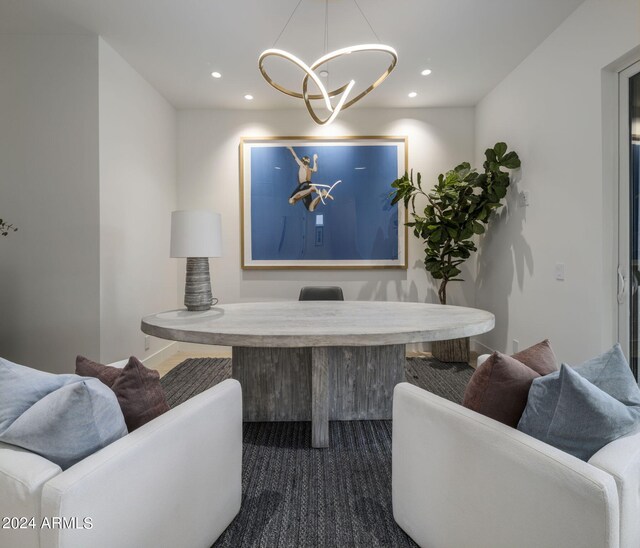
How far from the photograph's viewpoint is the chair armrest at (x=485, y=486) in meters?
0.70

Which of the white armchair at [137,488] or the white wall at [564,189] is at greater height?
the white wall at [564,189]

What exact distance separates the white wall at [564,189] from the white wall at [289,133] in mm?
604

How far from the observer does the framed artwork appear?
387 centimetres

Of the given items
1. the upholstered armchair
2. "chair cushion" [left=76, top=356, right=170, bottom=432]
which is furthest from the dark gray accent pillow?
"chair cushion" [left=76, top=356, right=170, bottom=432]

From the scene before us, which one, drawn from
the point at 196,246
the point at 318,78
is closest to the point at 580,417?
the point at 196,246

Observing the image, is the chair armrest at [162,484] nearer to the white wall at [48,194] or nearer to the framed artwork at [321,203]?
→ the white wall at [48,194]

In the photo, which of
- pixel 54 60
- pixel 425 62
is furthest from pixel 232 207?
pixel 425 62

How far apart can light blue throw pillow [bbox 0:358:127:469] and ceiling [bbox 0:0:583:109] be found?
8.32ft

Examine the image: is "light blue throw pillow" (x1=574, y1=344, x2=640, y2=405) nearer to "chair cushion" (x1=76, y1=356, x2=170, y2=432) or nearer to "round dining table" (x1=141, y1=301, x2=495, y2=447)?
"round dining table" (x1=141, y1=301, x2=495, y2=447)

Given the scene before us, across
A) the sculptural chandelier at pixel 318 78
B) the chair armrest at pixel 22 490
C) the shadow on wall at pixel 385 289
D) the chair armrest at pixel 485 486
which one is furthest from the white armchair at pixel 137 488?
the shadow on wall at pixel 385 289

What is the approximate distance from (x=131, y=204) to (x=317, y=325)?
7.52ft

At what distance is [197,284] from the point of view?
2.19m

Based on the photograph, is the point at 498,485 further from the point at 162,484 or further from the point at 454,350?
the point at 454,350

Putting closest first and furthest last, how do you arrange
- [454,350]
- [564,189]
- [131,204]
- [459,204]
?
[564,189]
[131,204]
[459,204]
[454,350]
